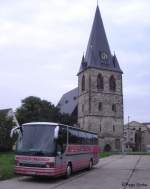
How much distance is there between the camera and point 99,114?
8575 cm

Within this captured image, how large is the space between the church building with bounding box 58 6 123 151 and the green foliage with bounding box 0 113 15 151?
96.4 feet

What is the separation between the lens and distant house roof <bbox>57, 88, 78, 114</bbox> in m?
100

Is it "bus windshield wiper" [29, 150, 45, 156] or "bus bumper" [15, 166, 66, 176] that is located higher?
"bus windshield wiper" [29, 150, 45, 156]

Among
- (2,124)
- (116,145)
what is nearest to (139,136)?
(116,145)

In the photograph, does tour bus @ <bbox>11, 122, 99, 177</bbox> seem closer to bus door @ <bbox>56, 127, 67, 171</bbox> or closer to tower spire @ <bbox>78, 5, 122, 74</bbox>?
bus door @ <bbox>56, 127, 67, 171</bbox>

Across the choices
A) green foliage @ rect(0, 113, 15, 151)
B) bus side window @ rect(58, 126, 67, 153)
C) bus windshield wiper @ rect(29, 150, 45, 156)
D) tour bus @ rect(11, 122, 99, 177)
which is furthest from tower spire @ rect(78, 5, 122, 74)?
bus windshield wiper @ rect(29, 150, 45, 156)

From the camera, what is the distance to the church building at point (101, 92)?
280ft

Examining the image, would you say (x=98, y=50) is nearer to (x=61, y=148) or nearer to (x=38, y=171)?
(x=61, y=148)

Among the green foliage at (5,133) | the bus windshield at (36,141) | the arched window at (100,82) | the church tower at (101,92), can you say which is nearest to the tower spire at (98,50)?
the church tower at (101,92)

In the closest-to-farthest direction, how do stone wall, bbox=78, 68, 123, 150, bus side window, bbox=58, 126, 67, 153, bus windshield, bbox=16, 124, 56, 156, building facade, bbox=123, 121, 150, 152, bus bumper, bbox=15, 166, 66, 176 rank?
1. bus bumper, bbox=15, 166, 66, 176
2. bus windshield, bbox=16, 124, 56, 156
3. bus side window, bbox=58, 126, 67, 153
4. stone wall, bbox=78, 68, 123, 150
5. building facade, bbox=123, 121, 150, 152

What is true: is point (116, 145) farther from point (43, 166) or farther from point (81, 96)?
point (43, 166)

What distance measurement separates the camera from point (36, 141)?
17547 mm

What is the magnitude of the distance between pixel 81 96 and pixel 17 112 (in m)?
17.2

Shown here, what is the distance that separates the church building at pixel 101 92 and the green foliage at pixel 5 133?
2938 centimetres
